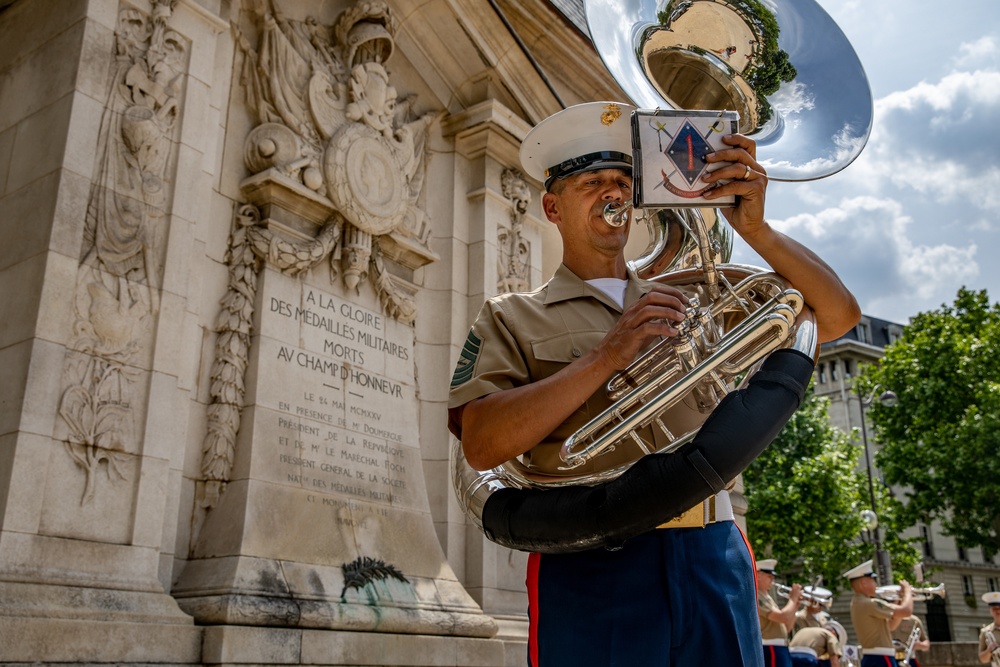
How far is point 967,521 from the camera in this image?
3134 centimetres

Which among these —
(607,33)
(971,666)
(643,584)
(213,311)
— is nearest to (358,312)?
(213,311)

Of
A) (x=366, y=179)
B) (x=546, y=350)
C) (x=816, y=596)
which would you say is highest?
(x=366, y=179)

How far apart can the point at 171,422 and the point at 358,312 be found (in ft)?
8.09

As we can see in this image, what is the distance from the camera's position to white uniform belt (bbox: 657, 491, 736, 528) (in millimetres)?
2570

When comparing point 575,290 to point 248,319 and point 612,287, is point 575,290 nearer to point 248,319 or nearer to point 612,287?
point 612,287

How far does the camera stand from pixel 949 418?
107ft

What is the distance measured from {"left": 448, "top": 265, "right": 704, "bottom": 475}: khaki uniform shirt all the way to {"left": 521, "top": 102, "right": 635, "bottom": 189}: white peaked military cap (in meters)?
0.38

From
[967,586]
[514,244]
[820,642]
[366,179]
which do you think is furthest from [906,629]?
[967,586]

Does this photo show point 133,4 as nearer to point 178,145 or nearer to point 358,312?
point 178,145

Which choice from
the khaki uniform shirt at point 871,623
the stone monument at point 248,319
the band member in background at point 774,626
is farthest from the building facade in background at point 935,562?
the stone monument at point 248,319

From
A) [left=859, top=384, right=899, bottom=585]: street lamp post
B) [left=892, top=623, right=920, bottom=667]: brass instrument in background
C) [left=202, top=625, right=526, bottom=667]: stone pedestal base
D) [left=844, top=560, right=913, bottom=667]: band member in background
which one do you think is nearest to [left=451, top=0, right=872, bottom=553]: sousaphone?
[left=202, top=625, right=526, bottom=667]: stone pedestal base

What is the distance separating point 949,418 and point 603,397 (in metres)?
33.7

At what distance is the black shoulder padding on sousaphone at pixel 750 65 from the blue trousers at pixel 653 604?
147 centimetres

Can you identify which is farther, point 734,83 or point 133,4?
point 133,4
